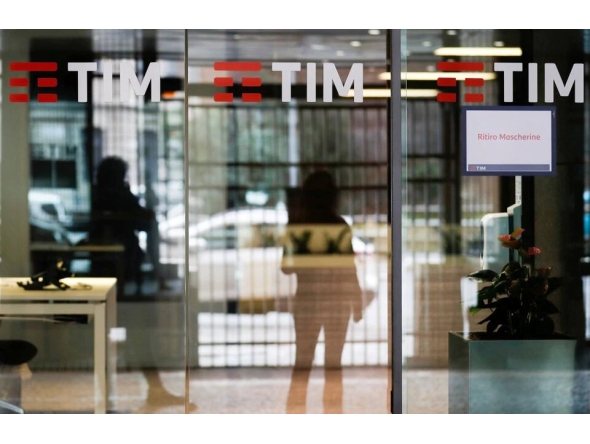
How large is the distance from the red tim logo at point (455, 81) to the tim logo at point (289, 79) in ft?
1.41

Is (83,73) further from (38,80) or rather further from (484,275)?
(484,275)

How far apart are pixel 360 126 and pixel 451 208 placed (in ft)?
2.23

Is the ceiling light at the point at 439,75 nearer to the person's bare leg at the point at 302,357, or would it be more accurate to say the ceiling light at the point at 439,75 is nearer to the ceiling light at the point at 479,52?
the ceiling light at the point at 479,52

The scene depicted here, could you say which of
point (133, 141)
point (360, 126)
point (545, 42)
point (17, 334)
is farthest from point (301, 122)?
point (17, 334)

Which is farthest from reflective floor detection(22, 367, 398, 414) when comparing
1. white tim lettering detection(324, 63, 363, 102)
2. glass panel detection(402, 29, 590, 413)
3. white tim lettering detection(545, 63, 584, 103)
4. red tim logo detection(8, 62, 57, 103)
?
white tim lettering detection(545, 63, 584, 103)

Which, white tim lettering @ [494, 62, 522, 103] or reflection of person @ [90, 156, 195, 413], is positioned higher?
white tim lettering @ [494, 62, 522, 103]

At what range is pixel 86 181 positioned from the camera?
5.36 m

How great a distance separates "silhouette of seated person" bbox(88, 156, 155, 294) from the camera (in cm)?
536

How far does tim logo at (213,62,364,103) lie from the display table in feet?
3.88

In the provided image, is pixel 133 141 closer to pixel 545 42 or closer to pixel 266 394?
pixel 266 394

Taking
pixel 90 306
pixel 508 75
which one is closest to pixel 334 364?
pixel 90 306

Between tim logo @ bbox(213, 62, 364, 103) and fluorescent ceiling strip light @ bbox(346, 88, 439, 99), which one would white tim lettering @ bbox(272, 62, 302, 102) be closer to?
tim logo @ bbox(213, 62, 364, 103)

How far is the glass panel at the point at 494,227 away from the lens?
17.1 ft

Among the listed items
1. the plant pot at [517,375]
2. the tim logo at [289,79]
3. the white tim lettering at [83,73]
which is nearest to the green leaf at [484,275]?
the plant pot at [517,375]
